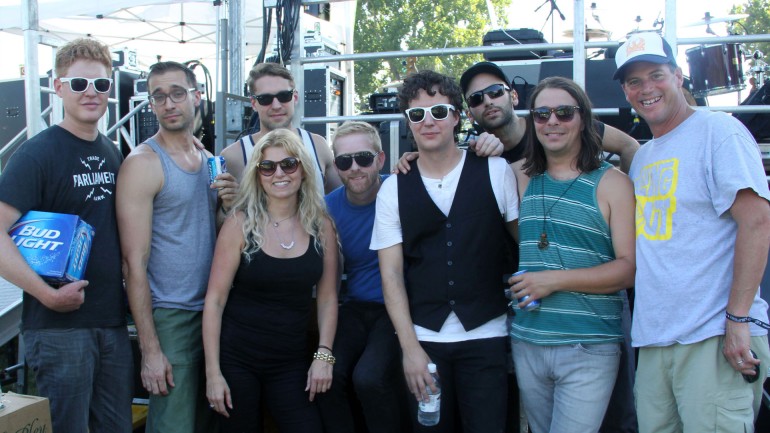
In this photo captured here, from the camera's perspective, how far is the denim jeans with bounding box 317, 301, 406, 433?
283cm

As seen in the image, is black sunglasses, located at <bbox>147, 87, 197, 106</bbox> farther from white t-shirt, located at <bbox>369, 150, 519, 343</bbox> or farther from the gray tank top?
white t-shirt, located at <bbox>369, 150, 519, 343</bbox>

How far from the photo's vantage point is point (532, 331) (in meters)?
2.53

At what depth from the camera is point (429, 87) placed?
2.81 m

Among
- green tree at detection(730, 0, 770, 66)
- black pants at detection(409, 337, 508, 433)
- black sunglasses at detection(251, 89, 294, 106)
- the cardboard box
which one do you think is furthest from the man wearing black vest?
green tree at detection(730, 0, 770, 66)

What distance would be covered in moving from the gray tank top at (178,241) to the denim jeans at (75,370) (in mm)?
304

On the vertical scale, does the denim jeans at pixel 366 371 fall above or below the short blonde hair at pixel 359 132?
below

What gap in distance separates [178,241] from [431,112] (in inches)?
51.7

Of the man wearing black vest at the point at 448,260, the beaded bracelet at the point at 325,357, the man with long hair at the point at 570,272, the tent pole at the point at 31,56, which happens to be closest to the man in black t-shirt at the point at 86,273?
the beaded bracelet at the point at 325,357

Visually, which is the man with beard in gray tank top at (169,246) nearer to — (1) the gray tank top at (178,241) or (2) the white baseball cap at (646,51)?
(1) the gray tank top at (178,241)

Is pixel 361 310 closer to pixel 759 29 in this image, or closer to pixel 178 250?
pixel 178 250

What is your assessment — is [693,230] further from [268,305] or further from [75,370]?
[75,370]

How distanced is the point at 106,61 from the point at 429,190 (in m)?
1.58

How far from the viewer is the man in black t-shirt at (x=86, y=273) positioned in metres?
2.53

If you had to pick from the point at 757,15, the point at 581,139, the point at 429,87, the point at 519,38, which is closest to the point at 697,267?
the point at 581,139
